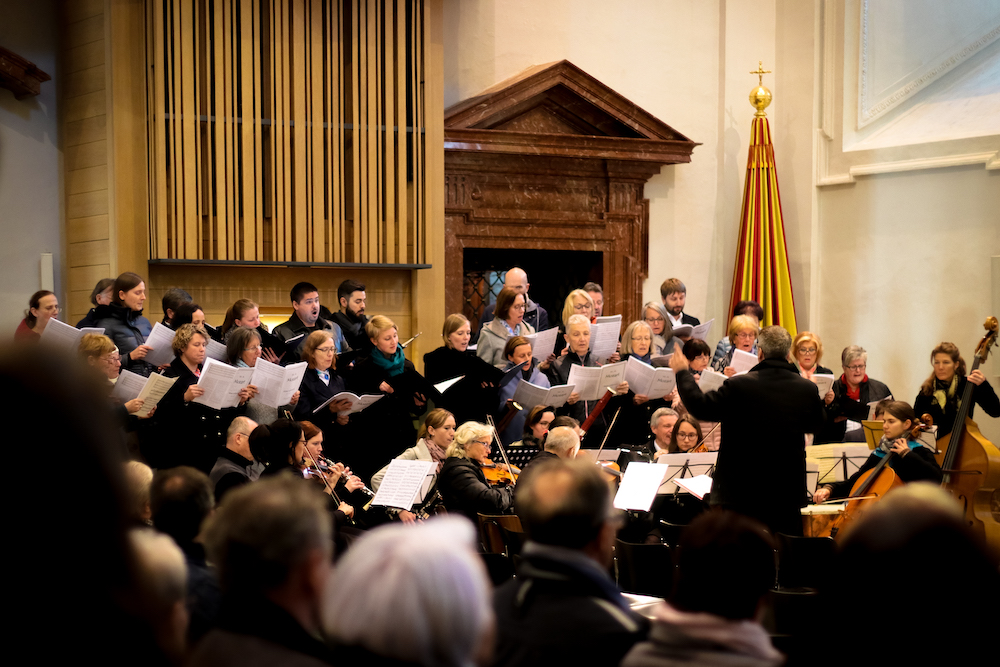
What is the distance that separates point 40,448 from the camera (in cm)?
68

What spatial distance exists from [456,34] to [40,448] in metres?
9.22

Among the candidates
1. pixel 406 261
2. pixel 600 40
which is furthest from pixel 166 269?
pixel 600 40

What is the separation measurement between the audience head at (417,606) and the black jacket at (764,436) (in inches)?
133

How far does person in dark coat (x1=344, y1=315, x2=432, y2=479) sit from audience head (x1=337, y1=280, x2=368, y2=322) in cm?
76

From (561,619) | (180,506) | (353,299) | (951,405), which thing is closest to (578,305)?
(353,299)

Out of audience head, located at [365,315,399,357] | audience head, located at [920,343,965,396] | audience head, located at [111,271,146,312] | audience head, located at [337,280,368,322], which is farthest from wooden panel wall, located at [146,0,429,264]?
audience head, located at [920,343,965,396]

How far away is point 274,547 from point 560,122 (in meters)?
8.09

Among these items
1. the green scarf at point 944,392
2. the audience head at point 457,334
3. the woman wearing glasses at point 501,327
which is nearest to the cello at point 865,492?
the green scarf at point 944,392

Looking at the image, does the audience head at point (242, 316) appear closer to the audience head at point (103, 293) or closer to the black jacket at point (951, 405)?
the audience head at point (103, 293)

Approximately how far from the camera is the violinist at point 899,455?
5840mm

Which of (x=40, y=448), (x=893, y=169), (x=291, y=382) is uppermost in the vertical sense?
(x=893, y=169)

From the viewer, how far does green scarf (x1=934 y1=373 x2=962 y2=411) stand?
24.0 ft

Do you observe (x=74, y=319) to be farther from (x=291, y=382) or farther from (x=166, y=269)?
(x=291, y=382)

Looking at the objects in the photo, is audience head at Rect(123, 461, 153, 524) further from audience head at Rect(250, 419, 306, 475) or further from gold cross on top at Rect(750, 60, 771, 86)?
gold cross on top at Rect(750, 60, 771, 86)
